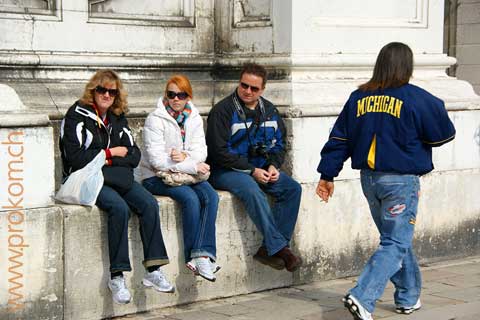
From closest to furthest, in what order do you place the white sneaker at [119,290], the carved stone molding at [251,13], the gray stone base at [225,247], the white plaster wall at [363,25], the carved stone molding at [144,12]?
the gray stone base at [225,247]
the white sneaker at [119,290]
the carved stone molding at [144,12]
the white plaster wall at [363,25]
the carved stone molding at [251,13]

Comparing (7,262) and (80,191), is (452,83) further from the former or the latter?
(7,262)

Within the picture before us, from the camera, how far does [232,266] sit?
23.6 ft

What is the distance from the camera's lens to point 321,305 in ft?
22.6

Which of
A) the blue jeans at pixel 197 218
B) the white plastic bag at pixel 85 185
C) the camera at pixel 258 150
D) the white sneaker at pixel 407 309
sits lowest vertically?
the white sneaker at pixel 407 309

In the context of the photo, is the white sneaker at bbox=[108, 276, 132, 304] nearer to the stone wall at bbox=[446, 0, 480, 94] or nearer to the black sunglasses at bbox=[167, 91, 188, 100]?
the black sunglasses at bbox=[167, 91, 188, 100]

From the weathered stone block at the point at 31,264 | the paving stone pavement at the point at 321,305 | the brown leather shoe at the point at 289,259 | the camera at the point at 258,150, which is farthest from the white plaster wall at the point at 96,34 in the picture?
the paving stone pavement at the point at 321,305

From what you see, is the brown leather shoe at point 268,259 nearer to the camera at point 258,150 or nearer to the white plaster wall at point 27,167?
the camera at point 258,150

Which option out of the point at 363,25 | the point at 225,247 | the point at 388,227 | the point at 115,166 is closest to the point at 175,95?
the point at 115,166

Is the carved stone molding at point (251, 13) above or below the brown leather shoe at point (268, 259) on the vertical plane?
above

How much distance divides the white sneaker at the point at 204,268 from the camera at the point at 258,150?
3.01 ft

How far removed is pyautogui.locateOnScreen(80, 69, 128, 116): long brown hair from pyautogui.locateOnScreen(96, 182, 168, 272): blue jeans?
50 centimetres

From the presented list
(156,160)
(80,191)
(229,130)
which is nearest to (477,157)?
(229,130)

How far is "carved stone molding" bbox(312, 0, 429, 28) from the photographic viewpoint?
7926 millimetres

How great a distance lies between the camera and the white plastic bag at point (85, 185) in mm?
6348
